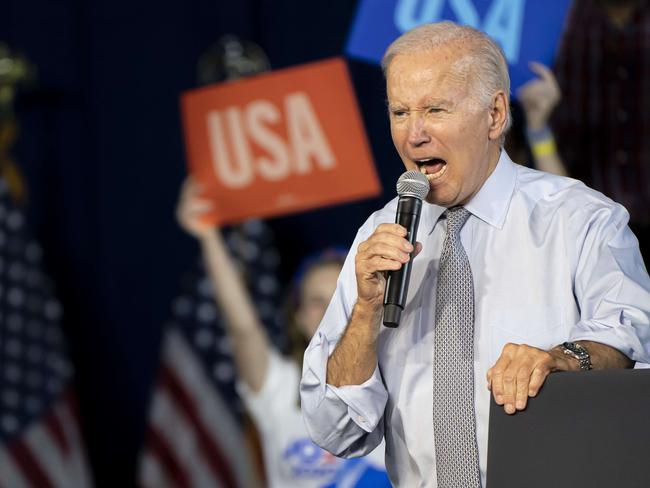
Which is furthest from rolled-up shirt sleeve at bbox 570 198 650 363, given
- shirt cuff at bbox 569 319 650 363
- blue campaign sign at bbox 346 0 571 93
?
blue campaign sign at bbox 346 0 571 93

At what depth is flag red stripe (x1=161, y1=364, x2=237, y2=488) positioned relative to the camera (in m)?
3.93

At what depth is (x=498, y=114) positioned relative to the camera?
1672mm

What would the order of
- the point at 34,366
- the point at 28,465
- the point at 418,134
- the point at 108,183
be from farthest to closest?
the point at 108,183 < the point at 34,366 < the point at 28,465 < the point at 418,134

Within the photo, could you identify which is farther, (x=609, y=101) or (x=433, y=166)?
(x=609, y=101)

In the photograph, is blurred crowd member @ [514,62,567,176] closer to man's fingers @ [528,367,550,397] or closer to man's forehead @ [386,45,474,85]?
man's forehead @ [386,45,474,85]

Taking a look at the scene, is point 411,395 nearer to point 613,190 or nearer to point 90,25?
point 613,190

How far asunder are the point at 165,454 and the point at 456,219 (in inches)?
97.0

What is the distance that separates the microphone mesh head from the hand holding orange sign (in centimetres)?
145

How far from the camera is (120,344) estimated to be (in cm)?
427

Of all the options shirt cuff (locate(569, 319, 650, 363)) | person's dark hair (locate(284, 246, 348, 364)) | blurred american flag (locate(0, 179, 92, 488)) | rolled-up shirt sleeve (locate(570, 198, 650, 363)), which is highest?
rolled-up shirt sleeve (locate(570, 198, 650, 363))

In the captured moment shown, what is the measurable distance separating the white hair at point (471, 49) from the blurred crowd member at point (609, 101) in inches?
56.9

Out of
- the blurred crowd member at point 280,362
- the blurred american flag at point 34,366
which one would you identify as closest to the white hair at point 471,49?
the blurred crowd member at point 280,362

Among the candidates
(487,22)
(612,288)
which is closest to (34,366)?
(487,22)

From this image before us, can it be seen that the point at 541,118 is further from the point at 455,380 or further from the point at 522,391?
the point at 522,391
